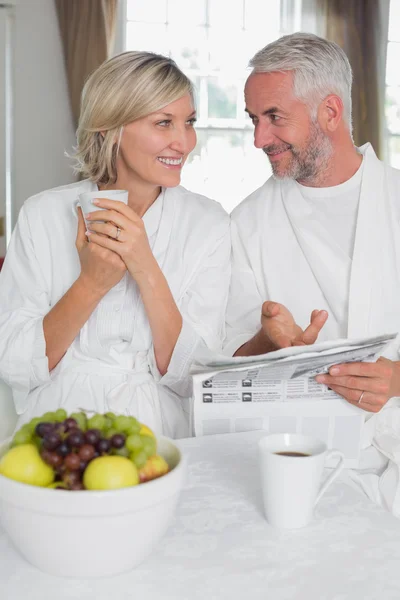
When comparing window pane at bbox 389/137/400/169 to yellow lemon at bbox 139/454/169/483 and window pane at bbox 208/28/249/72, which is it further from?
yellow lemon at bbox 139/454/169/483

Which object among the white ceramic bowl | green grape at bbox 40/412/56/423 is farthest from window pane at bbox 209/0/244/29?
the white ceramic bowl

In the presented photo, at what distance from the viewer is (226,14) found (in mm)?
5723

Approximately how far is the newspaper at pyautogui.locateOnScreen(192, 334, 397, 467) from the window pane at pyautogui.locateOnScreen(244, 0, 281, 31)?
497 centimetres

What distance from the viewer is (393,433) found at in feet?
5.59

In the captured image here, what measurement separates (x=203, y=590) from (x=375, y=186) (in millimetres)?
1351

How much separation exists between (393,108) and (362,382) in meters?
5.29

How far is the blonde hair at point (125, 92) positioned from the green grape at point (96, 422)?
101 cm

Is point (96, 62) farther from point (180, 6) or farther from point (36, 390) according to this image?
point (36, 390)

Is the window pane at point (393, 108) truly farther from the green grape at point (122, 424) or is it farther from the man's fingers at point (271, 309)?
the green grape at point (122, 424)

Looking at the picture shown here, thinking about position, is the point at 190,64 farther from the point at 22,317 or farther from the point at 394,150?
the point at 22,317

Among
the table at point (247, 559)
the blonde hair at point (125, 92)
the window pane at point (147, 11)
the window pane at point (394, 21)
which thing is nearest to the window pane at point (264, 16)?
the window pane at point (147, 11)

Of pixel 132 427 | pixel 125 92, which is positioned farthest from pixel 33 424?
pixel 125 92

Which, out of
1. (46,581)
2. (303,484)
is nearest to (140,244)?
(303,484)

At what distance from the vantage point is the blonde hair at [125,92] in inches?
66.1
